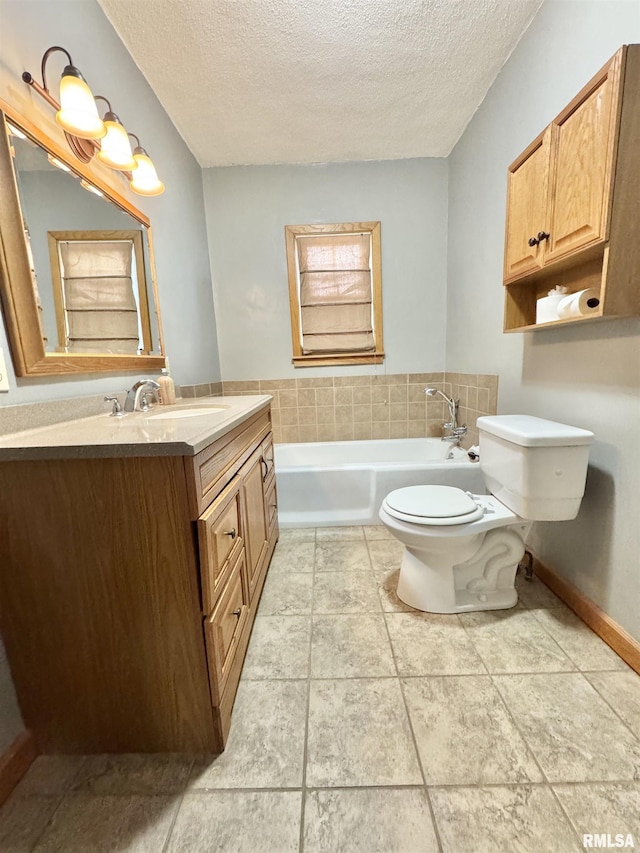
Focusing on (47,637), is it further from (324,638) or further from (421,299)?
(421,299)

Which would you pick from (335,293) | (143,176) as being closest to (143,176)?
(143,176)

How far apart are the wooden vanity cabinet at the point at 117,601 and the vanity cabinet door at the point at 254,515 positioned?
318mm

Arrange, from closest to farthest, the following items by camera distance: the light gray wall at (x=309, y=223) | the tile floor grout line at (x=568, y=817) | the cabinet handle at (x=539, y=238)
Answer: the tile floor grout line at (x=568, y=817) → the cabinet handle at (x=539, y=238) → the light gray wall at (x=309, y=223)

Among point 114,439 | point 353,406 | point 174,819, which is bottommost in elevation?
point 174,819

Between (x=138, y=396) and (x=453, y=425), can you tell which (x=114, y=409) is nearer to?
(x=138, y=396)

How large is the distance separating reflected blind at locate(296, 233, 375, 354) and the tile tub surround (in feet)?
0.98

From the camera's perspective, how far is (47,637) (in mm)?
903

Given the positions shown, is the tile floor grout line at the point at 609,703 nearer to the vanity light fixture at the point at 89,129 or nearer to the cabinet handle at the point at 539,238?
the cabinet handle at the point at 539,238

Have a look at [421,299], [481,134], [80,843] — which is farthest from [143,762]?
[481,134]

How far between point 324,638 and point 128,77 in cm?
263

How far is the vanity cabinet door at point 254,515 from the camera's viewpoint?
1.34 metres

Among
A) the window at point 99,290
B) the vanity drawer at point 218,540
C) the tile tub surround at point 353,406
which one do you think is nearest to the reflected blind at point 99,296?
the window at point 99,290

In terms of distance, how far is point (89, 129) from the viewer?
1.10 m

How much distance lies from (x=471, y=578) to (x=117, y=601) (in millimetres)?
1323
